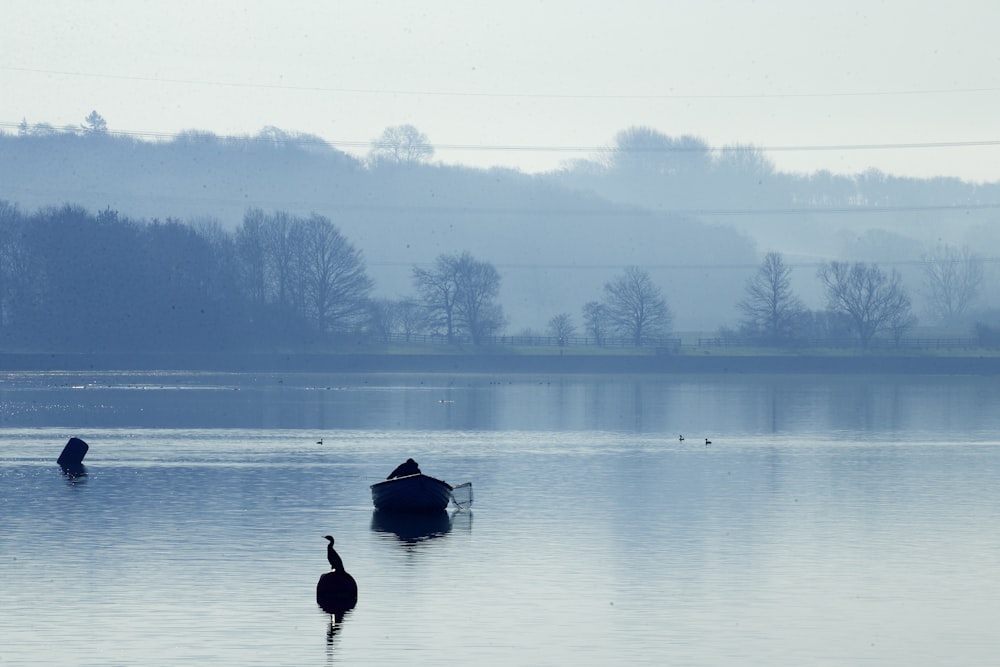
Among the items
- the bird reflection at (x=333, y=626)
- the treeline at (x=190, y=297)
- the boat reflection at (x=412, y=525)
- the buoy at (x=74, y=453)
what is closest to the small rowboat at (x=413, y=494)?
the boat reflection at (x=412, y=525)

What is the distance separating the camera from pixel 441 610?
112 ft

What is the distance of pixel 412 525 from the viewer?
163 feet

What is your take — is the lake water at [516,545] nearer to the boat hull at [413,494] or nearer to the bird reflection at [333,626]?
the bird reflection at [333,626]

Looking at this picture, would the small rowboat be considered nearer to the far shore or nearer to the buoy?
the buoy

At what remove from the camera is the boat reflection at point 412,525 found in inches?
1849

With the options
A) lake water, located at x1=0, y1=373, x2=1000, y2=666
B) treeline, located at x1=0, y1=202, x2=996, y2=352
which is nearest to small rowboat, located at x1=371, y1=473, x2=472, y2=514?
lake water, located at x1=0, y1=373, x2=1000, y2=666

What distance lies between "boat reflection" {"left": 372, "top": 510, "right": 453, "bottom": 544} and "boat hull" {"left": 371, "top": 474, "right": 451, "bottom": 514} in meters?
0.25

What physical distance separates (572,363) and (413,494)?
128 meters

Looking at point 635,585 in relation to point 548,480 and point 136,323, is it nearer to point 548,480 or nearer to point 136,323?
point 548,480

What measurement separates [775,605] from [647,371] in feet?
467

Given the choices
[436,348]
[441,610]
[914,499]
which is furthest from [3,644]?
[436,348]

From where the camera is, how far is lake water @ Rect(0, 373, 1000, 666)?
3088 cm

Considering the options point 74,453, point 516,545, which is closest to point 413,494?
point 516,545

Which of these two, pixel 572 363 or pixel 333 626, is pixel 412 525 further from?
pixel 572 363
